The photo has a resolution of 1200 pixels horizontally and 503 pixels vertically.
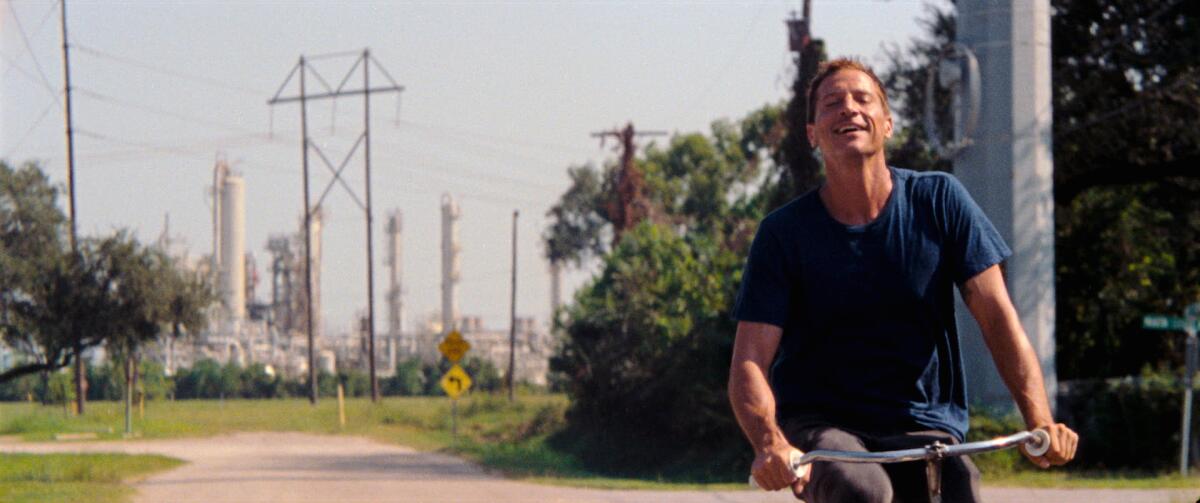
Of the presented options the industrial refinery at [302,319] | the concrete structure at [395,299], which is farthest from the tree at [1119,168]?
the concrete structure at [395,299]

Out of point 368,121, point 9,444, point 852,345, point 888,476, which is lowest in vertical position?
point 9,444

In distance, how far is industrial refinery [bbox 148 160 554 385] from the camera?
8412 cm

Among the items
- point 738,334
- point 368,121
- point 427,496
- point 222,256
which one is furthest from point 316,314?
point 738,334

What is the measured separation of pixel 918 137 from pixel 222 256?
65219mm

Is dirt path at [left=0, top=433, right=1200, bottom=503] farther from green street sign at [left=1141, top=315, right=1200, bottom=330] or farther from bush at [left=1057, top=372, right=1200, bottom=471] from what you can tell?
bush at [left=1057, top=372, right=1200, bottom=471]

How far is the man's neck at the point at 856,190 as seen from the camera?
4031 millimetres

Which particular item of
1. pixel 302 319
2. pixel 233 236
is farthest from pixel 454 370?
pixel 302 319

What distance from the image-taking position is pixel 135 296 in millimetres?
32406

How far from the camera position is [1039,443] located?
3666 mm

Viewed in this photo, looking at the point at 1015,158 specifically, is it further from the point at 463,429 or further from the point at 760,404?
the point at 463,429

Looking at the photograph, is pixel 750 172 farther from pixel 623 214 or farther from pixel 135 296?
pixel 135 296

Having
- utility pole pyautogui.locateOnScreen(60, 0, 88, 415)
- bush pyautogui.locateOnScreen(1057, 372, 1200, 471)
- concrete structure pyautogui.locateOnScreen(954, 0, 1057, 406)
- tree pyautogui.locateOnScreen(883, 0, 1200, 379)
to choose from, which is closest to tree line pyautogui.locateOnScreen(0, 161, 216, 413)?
utility pole pyautogui.locateOnScreen(60, 0, 88, 415)

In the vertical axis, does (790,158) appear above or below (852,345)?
above

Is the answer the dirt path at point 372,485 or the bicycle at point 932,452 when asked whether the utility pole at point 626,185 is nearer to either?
the dirt path at point 372,485
